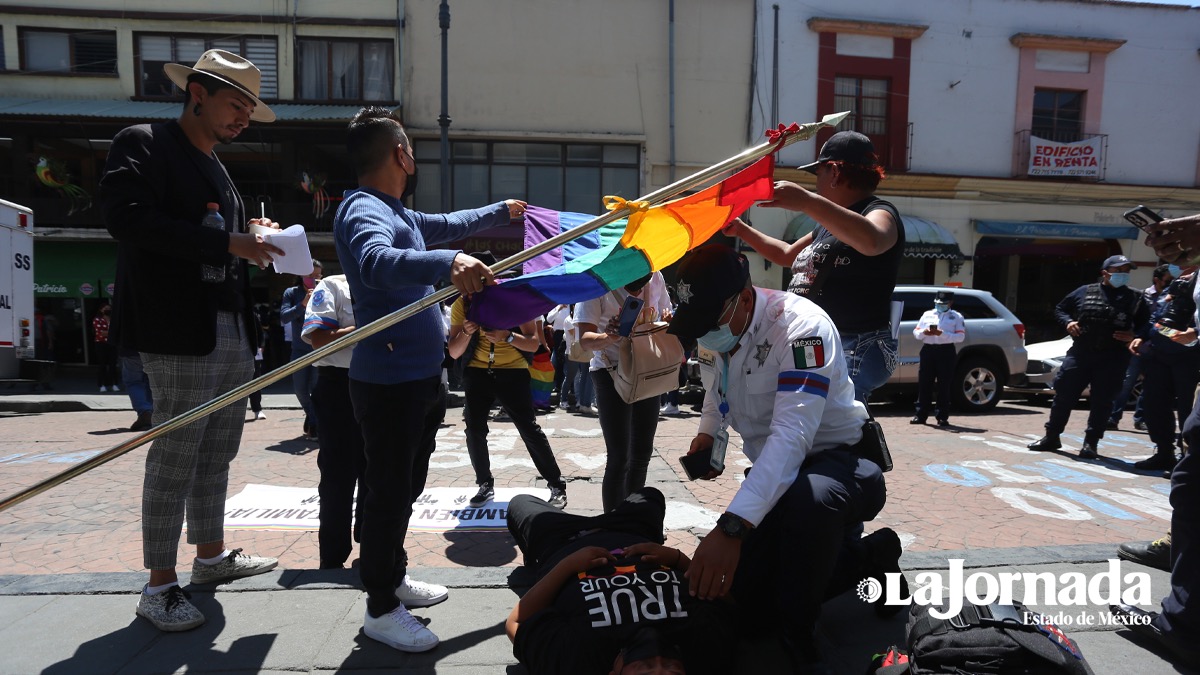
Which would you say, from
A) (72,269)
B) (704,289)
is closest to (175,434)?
(704,289)

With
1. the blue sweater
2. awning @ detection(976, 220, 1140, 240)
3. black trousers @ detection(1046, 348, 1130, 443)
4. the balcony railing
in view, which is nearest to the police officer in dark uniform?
black trousers @ detection(1046, 348, 1130, 443)

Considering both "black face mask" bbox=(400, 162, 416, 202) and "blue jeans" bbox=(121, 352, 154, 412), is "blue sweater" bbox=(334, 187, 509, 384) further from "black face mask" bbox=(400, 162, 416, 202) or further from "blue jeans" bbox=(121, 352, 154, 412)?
"blue jeans" bbox=(121, 352, 154, 412)

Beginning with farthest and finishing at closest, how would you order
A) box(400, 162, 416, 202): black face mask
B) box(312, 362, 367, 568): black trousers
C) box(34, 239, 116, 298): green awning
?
box(34, 239, 116, 298): green awning → box(312, 362, 367, 568): black trousers → box(400, 162, 416, 202): black face mask

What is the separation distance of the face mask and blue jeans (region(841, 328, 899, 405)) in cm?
73

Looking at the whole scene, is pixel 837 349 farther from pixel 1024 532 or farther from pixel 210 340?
pixel 1024 532

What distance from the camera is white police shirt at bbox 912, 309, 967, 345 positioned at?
850 centimetres

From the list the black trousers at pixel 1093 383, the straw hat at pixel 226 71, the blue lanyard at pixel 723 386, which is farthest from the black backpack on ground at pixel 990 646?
the black trousers at pixel 1093 383

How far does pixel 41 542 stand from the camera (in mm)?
4312

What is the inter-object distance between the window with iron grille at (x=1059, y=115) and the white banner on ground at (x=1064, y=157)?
13.9 inches

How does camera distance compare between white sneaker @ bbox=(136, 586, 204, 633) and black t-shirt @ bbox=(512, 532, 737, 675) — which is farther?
white sneaker @ bbox=(136, 586, 204, 633)

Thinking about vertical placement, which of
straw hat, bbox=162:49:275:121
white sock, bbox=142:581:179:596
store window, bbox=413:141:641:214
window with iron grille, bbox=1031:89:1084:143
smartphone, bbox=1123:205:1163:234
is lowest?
white sock, bbox=142:581:179:596

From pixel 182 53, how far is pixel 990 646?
20.1 metres

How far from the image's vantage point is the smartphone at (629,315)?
3.58 m

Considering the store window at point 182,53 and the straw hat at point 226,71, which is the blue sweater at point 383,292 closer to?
the straw hat at point 226,71
